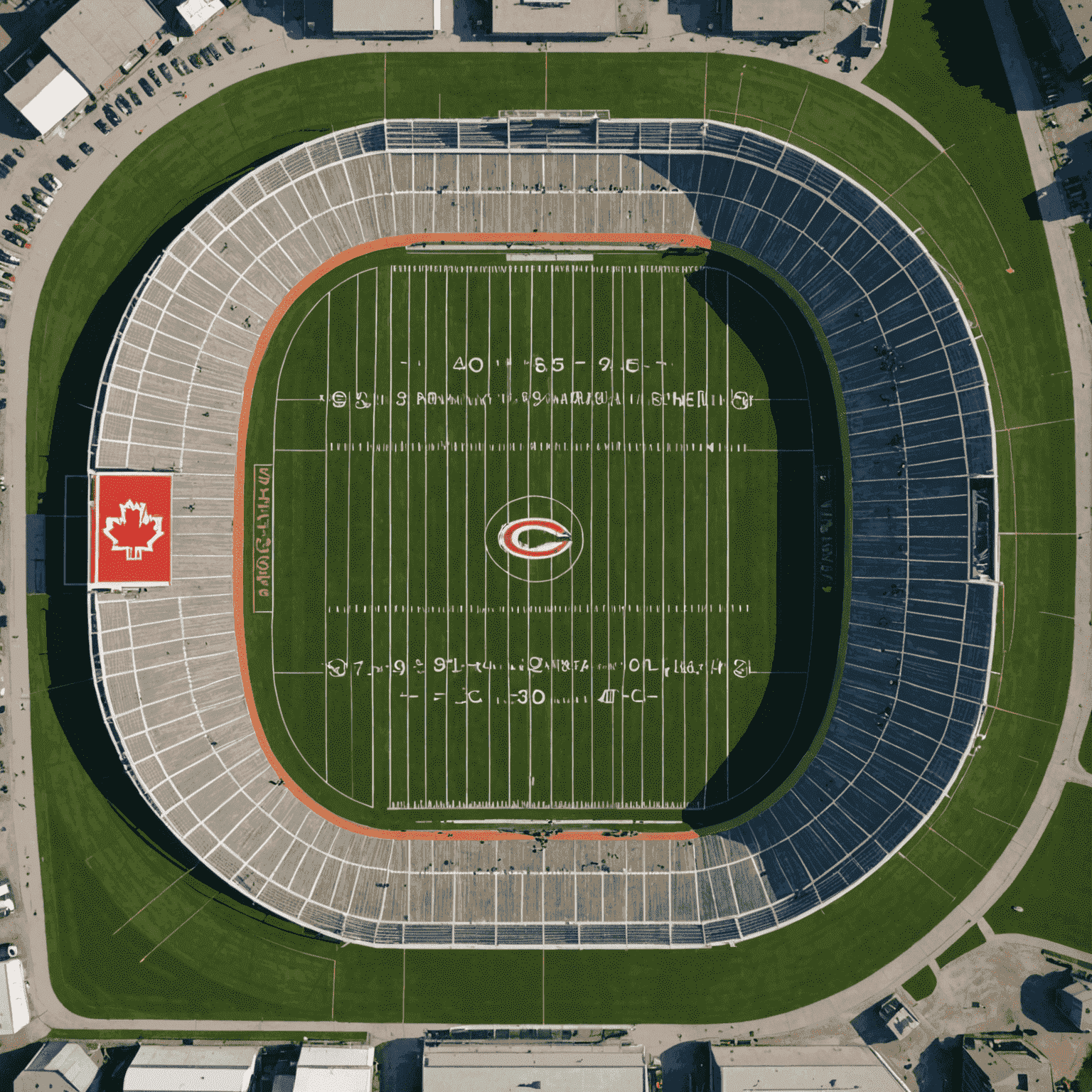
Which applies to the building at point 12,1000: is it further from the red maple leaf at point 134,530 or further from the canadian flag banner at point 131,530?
the red maple leaf at point 134,530

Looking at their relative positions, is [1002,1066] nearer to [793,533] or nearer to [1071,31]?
[793,533]

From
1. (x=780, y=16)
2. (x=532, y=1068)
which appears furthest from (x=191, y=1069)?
(x=780, y=16)

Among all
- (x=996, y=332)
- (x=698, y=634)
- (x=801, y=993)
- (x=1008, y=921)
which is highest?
(x=996, y=332)

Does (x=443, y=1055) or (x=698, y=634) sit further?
(x=698, y=634)

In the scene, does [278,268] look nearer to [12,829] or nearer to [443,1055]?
[12,829]

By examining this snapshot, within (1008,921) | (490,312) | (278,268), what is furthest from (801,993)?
(278,268)

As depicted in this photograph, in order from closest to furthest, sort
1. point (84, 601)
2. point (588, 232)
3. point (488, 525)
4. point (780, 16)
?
point (780, 16) → point (84, 601) → point (588, 232) → point (488, 525)

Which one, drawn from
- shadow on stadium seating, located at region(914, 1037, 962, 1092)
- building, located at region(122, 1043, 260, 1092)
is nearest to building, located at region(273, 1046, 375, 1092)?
building, located at region(122, 1043, 260, 1092)
